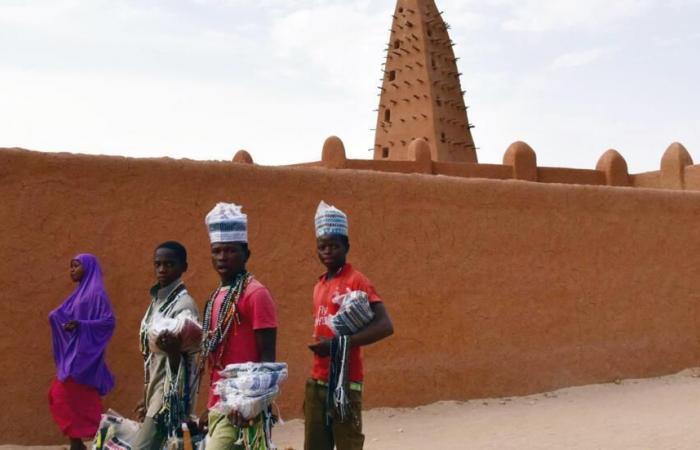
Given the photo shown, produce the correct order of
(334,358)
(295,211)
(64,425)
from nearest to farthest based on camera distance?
(334,358) < (64,425) < (295,211)

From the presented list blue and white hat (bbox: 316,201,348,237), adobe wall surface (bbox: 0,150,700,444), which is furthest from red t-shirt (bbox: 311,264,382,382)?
adobe wall surface (bbox: 0,150,700,444)

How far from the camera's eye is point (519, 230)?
25.3ft

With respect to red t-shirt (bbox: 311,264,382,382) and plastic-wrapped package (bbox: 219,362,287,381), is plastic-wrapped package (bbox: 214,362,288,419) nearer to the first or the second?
plastic-wrapped package (bbox: 219,362,287,381)

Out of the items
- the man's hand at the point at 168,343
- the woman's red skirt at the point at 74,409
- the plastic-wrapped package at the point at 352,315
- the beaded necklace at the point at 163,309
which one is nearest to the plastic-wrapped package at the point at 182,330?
the man's hand at the point at 168,343

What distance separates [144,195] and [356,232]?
1.88m

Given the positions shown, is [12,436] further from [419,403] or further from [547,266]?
[547,266]

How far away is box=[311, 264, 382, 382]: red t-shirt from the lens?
3.28 metres

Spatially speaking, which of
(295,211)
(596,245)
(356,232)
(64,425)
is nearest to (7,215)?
(64,425)

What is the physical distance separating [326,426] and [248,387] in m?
0.69

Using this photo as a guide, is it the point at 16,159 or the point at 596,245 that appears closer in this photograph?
the point at 16,159

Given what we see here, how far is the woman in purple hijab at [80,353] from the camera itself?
4.99m

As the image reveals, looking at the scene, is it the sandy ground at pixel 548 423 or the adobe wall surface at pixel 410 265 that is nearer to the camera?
the adobe wall surface at pixel 410 265

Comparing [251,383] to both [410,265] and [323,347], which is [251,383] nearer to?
[323,347]

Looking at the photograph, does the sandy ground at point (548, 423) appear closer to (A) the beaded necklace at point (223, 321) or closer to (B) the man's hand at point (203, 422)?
(B) the man's hand at point (203, 422)
